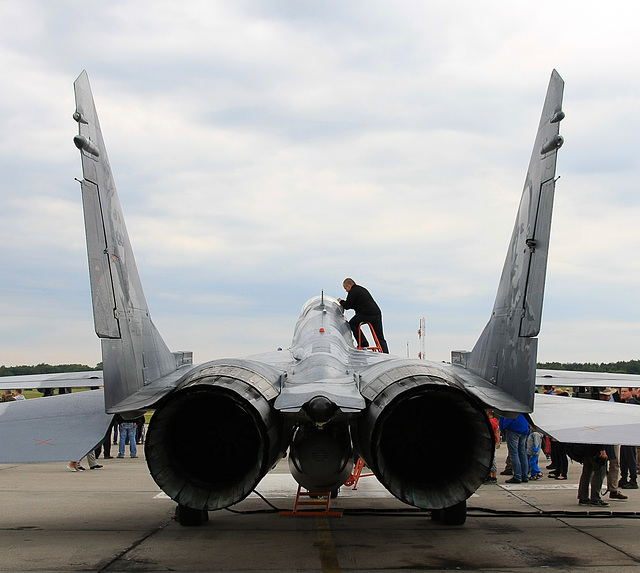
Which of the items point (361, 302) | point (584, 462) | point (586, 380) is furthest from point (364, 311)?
point (584, 462)

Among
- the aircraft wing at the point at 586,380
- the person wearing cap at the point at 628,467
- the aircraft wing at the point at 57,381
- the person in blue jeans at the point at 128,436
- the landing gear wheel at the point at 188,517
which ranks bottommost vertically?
the person in blue jeans at the point at 128,436

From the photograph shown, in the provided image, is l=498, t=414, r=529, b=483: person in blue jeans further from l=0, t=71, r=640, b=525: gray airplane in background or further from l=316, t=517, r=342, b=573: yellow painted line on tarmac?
l=316, t=517, r=342, b=573: yellow painted line on tarmac

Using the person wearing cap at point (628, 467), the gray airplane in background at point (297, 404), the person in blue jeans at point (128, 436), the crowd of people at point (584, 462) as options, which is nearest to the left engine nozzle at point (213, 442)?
the gray airplane in background at point (297, 404)

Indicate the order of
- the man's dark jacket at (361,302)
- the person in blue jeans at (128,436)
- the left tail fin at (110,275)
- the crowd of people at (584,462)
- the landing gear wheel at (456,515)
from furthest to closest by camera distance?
the person in blue jeans at (128,436), the man's dark jacket at (361,302), the crowd of people at (584,462), the landing gear wheel at (456,515), the left tail fin at (110,275)

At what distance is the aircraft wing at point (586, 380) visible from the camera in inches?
438

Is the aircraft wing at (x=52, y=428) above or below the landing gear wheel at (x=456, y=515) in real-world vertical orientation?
above

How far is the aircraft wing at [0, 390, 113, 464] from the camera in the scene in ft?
19.5

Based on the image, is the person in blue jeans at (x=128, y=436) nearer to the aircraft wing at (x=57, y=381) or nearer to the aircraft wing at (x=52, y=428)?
the aircraft wing at (x=57, y=381)

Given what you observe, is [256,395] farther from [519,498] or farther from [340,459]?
[519,498]

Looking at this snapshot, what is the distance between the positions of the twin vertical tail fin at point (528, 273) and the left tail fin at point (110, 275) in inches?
150

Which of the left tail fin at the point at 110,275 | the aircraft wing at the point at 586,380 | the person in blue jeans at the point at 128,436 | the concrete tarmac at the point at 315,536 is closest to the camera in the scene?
the concrete tarmac at the point at 315,536

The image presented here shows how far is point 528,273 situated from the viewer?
662 centimetres

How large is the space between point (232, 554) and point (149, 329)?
2.72 meters

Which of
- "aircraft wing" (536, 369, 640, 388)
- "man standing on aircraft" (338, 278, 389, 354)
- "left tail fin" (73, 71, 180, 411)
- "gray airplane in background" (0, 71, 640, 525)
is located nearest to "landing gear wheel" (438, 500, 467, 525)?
"gray airplane in background" (0, 71, 640, 525)
